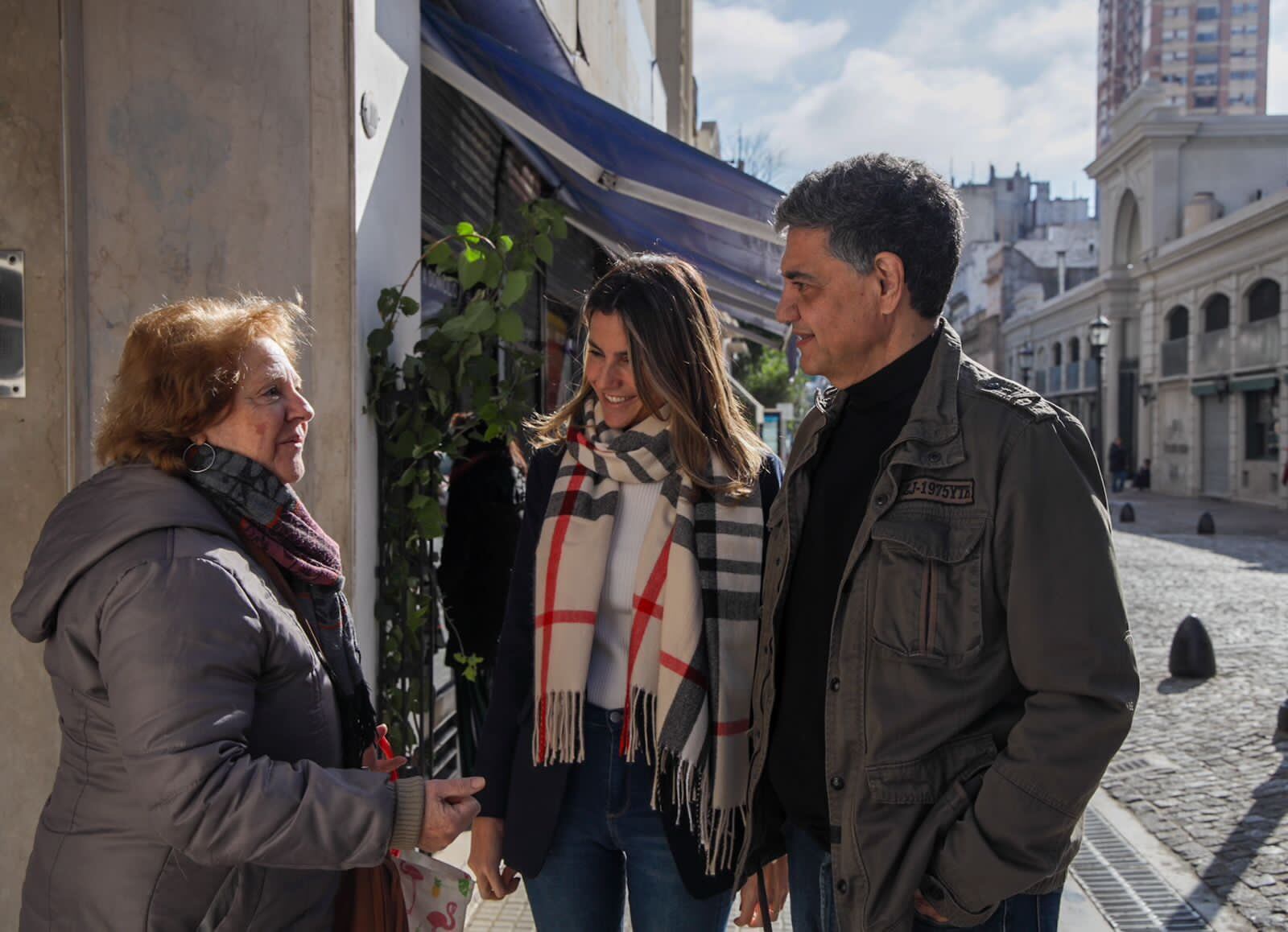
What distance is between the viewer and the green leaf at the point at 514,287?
331 cm

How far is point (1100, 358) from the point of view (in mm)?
26391

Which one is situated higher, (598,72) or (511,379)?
(598,72)

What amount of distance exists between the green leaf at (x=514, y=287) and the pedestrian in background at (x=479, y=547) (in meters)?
0.92

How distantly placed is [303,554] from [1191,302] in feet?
111

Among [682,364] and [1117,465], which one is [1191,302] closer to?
[1117,465]

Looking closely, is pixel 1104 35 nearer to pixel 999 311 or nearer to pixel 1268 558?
pixel 999 311

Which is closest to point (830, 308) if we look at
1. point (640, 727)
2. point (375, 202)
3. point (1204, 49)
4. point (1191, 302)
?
point (640, 727)

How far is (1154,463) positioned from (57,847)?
35874 millimetres

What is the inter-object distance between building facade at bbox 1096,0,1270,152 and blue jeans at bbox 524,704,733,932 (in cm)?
10553

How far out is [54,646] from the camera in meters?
1.65

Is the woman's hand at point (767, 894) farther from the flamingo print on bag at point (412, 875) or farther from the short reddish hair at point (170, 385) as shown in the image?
the short reddish hair at point (170, 385)

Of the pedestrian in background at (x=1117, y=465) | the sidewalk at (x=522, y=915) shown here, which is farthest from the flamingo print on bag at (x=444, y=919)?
the pedestrian in background at (x=1117, y=465)

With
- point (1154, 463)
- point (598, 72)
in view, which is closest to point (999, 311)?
point (1154, 463)

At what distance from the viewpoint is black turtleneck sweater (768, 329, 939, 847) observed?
6.24 feet
